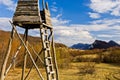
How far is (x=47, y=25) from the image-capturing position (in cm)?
1750

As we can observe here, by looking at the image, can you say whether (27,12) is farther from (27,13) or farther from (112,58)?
(112,58)

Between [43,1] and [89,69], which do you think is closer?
[43,1]

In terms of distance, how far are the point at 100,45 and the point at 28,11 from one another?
590 ft

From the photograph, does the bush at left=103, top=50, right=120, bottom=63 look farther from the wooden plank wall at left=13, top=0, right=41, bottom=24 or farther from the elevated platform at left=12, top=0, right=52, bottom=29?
the wooden plank wall at left=13, top=0, right=41, bottom=24

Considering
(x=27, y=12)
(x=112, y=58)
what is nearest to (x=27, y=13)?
(x=27, y=12)

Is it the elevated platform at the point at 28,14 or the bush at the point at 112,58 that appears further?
the bush at the point at 112,58

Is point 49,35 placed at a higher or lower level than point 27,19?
lower

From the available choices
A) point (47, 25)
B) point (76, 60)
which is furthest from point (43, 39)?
point (76, 60)

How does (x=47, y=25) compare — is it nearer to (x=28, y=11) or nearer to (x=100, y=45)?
(x=28, y=11)

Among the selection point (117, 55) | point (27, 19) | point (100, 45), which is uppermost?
point (27, 19)

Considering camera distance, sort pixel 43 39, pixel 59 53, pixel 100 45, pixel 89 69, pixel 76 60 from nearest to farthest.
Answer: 1. pixel 43 39
2. pixel 89 69
3. pixel 59 53
4. pixel 76 60
5. pixel 100 45

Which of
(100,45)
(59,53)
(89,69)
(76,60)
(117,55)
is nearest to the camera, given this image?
(89,69)

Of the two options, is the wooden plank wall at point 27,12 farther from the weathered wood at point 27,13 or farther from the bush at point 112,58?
the bush at point 112,58

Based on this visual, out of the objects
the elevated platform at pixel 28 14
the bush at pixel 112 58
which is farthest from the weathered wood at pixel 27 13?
the bush at pixel 112 58
